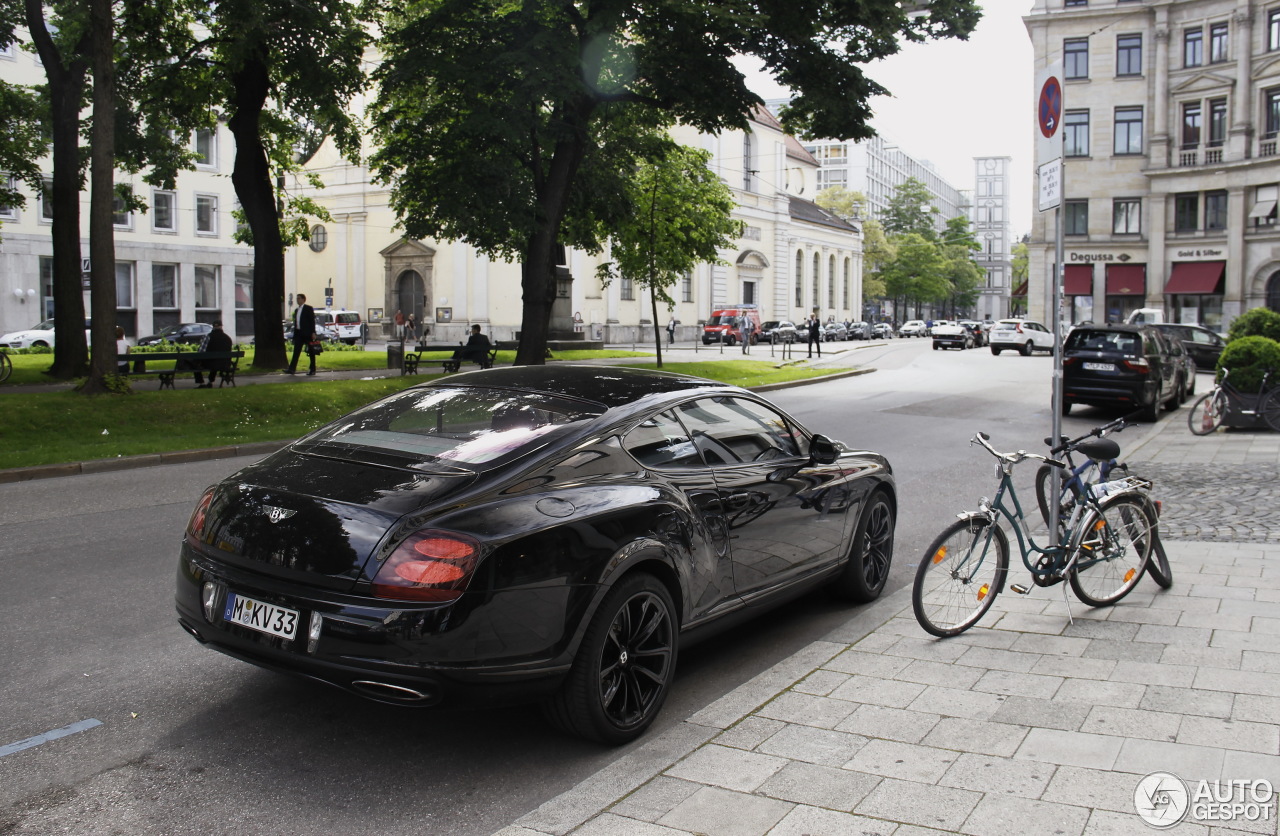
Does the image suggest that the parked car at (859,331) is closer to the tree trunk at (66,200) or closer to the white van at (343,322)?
the white van at (343,322)

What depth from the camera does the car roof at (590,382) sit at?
4.93m

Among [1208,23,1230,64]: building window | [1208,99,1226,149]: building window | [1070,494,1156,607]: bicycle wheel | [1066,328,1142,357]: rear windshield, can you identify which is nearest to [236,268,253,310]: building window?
[1066,328,1142,357]: rear windshield

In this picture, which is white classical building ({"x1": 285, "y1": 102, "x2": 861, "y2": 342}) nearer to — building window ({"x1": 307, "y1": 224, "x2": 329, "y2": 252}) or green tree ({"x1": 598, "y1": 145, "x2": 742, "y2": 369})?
building window ({"x1": 307, "y1": 224, "x2": 329, "y2": 252})

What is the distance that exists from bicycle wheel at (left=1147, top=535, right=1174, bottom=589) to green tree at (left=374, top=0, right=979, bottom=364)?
13.9m

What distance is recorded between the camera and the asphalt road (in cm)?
360

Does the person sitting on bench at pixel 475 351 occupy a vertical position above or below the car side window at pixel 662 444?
above

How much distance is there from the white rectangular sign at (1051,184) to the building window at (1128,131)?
5509 cm

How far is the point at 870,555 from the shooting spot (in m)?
6.46

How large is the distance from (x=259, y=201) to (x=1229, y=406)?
19.7m

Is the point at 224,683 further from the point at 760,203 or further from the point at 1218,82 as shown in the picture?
the point at 760,203

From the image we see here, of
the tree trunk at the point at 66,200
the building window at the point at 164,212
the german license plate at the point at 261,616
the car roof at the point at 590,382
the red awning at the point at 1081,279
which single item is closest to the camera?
the german license plate at the point at 261,616

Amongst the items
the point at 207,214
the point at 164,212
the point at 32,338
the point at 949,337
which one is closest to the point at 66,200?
the point at 32,338

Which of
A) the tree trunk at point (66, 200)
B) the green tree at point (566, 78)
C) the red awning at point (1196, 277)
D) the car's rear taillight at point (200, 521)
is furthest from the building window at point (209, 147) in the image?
the car's rear taillight at point (200, 521)

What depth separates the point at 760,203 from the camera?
76.4 meters
